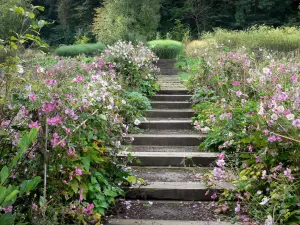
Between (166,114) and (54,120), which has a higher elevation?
(54,120)

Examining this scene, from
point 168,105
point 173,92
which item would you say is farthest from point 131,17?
point 168,105

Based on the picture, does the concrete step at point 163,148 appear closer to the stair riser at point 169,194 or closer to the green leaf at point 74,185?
the stair riser at point 169,194

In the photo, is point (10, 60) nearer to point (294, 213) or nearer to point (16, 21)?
point (294, 213)

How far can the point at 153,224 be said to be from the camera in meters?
2.80

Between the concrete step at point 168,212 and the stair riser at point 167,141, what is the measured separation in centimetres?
157

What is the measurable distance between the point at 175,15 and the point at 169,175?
27.5 metres

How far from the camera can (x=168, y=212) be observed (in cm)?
307

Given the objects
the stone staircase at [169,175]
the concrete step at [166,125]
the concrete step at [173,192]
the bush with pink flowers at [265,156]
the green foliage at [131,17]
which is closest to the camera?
the bush with pink flowers at [265,156]

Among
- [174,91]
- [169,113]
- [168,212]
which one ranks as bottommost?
[168,212]

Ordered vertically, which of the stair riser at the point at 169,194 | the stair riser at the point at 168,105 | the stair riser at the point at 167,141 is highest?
the stair riser at the point at 168,105

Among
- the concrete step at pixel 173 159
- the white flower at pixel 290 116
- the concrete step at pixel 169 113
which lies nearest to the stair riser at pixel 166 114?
the concrete step at pixel 169 113

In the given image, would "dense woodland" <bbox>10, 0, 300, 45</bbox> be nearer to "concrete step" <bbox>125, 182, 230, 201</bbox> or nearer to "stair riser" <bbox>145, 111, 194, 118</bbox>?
"stair riser" <bbox>145, 111, 194, 118</bbox>

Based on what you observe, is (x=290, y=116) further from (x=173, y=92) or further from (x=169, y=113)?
(x=173, y=92)

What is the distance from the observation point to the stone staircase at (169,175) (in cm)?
298
